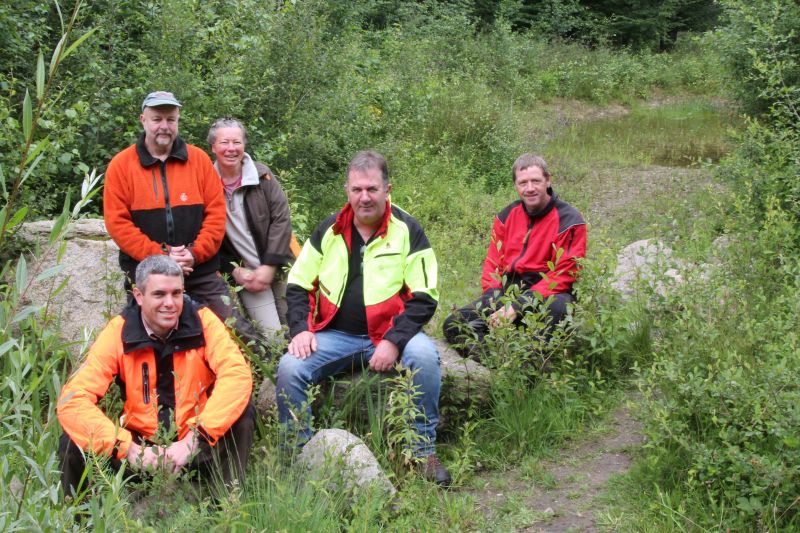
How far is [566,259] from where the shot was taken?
552 cm

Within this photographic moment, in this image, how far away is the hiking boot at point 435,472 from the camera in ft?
14.3

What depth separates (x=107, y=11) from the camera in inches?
304

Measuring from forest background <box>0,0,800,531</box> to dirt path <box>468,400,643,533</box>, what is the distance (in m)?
0.10

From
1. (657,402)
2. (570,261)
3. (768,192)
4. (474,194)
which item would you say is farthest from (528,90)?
(657,402)

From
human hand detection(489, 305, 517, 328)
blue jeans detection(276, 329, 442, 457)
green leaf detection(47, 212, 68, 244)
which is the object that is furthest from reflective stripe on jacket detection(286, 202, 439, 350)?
green leaf detection(47, 212, 68, 244)

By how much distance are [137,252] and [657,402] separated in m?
3.19

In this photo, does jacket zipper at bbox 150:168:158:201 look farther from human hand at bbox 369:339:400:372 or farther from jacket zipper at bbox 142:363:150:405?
human hand at bbox 369:339:400:372

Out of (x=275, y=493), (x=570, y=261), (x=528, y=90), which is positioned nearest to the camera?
(x=275, y=493)

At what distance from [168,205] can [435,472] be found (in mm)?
2397

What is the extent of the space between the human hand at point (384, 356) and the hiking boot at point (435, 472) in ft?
1.85

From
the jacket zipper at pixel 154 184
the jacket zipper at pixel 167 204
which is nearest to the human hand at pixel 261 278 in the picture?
the jacket zipper at pixel 167 204

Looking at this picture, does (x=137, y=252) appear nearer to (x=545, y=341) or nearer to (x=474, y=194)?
(x=545, y=341)

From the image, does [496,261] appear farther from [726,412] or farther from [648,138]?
[648,138]

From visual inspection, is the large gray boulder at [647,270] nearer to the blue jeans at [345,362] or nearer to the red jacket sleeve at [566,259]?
the red jacket sleeve at [566,259]
